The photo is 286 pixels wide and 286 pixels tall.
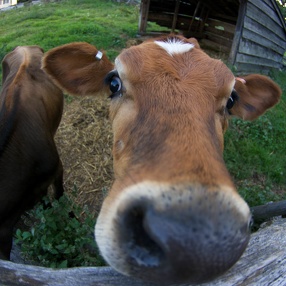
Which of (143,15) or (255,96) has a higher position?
(255,96)

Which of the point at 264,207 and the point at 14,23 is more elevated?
the point at 264,207

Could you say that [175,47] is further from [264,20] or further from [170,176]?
[264,20]

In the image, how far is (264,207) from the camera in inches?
130

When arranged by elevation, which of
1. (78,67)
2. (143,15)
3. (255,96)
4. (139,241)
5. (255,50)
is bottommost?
(255,50)

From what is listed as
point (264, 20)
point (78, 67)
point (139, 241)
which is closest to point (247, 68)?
point (264, 20)

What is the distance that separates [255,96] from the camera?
10.7ft

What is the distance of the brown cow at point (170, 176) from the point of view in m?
1.16

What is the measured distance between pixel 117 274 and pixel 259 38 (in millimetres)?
8886

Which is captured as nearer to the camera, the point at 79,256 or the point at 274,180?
the point at 79,256

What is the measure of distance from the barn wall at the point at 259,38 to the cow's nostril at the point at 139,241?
7.50 m

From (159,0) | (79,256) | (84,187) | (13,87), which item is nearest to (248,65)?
(159,0)

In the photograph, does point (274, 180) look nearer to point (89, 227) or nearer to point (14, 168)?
point (89, 227)

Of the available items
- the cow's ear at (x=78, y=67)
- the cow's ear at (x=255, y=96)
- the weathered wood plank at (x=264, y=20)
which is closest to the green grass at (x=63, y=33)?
the weathered wood plank at (x=264, y=20)

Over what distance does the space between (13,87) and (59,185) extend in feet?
3.98
